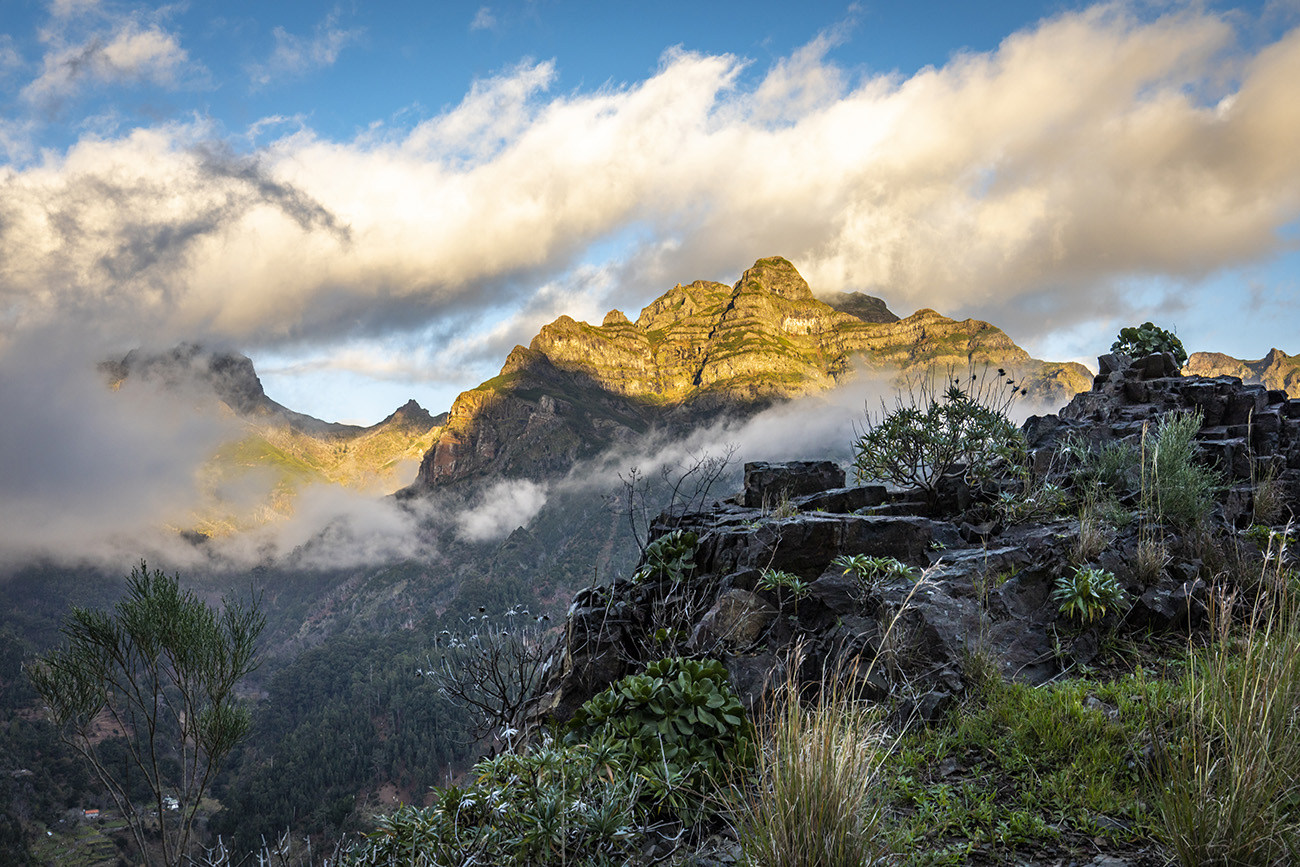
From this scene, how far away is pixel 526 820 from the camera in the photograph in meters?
3.39

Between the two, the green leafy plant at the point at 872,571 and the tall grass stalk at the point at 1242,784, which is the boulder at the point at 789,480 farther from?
the tall grass stalk at the point at 1242,784

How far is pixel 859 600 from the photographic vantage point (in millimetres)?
6480

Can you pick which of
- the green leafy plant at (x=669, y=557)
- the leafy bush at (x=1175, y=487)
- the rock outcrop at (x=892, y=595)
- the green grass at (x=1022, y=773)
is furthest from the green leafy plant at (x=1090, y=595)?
the green leafy plant at (x=669, y=557)

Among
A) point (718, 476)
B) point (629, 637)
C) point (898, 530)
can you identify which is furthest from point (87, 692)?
point (898, 530)

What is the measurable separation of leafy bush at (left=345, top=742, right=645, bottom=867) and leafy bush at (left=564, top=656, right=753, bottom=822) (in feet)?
0.55

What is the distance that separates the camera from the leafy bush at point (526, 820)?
329 cm

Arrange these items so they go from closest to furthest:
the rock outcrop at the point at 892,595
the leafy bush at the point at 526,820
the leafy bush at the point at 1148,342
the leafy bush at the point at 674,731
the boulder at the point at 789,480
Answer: the leafy bush at the point at 526,820 → the leafy bush at the point at 674,731 → the rock outcrop at the point at 892,595 → the boulder at the point at 789,480 → the leafy bush at the point at 1148,342

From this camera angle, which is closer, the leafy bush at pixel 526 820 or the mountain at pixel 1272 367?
the leafy bush at pixel 526 820

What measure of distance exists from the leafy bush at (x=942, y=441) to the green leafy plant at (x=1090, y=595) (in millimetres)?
3366

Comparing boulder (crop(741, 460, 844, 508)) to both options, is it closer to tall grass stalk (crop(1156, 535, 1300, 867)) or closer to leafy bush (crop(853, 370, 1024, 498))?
leafy bush (crop(853, 370, 1024, 498))

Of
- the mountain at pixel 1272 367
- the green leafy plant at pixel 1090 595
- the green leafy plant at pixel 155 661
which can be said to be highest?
the mountain at pixel 1272 367

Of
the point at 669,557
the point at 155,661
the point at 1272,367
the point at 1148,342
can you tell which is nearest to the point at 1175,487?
the point at 669,557

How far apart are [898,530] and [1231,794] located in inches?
207

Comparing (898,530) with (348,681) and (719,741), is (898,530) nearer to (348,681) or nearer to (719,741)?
(719,741)
